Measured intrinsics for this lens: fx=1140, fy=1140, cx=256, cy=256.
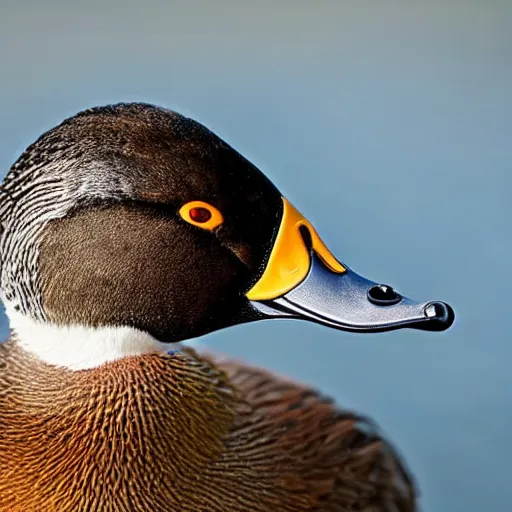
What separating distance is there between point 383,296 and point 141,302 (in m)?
0.20

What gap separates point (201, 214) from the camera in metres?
0.90

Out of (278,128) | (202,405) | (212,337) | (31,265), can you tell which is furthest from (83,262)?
(278,128)

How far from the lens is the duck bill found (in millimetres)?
918

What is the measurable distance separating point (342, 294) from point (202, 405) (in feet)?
0.61

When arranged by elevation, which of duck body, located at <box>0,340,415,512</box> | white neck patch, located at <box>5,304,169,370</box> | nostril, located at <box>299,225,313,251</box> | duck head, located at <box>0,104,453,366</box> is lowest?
duck body, located at <box>0,340,415,512</box>

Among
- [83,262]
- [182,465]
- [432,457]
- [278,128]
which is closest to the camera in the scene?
[83,262]

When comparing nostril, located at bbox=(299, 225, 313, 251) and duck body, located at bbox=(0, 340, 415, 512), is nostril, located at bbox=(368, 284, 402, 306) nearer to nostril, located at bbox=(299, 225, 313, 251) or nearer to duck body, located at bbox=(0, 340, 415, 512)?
nostril, located at bbox=(299, 225, 313, 251)

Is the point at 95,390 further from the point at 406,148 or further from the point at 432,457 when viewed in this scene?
the point at 406,148

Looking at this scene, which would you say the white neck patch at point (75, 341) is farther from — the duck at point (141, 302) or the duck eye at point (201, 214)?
the duck eye at point (201, 214)

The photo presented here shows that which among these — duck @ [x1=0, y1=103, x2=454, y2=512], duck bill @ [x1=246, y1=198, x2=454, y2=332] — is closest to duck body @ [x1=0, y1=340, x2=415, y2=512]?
duck @ [x1=0, y1=103, x2=454, y2=512]

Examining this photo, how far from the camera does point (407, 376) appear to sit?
1.79 metres

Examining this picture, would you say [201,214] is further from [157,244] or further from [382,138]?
[382,138]

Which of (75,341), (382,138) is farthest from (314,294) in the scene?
(382,138)

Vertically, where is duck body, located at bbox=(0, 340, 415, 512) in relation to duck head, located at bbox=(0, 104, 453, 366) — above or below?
below
